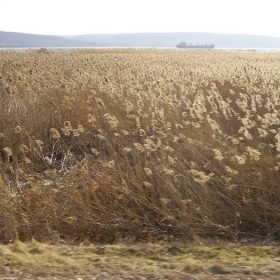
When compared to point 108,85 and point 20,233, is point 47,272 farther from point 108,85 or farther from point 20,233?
point 108,85

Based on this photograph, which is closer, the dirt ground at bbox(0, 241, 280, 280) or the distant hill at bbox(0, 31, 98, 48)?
the dirt ground at bbox(0, 241, 280, 280)

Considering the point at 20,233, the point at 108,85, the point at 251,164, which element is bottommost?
the point at 20,233

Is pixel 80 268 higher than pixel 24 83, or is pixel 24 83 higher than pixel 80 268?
pixel 24 83

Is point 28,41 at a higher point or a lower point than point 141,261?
higher

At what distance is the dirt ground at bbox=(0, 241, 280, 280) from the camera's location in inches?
121

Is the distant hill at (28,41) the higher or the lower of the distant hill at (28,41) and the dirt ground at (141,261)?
the higher

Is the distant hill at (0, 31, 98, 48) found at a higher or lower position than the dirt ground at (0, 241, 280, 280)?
higher

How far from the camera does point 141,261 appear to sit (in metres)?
3.43

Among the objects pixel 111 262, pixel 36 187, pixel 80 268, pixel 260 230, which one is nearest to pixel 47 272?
pixel 80 268

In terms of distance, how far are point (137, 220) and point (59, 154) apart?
2.94 meters

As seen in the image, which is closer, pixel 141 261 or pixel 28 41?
pixel 141 261

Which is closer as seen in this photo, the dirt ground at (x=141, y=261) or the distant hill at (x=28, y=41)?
the dirt ground at (x=141, y=261)

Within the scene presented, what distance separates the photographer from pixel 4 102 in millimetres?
7633

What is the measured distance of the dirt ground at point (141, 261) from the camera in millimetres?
3070
